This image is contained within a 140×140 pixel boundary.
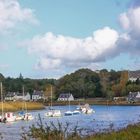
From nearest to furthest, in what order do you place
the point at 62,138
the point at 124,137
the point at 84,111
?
the point at 62,138, the point at 124,137, the point at 84,111

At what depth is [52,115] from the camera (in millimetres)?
108625

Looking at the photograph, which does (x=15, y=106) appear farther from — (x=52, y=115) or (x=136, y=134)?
(x=136, y=134)

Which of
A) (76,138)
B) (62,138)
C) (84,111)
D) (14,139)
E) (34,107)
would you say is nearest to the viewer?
(62,138)

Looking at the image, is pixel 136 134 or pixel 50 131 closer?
pixel 50 131

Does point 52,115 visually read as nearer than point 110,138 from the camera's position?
No

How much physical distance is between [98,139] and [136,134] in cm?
181

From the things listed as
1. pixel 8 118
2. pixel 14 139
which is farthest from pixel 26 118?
pixel 14 139

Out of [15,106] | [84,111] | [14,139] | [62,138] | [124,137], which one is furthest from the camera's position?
[15,106]

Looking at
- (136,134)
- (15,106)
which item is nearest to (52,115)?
(15,106)

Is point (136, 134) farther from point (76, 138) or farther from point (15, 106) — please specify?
point (15, 106)

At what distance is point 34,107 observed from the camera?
17562 cm

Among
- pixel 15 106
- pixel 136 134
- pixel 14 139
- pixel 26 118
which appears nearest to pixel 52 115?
pixel 26 118

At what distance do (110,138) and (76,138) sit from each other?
355cm

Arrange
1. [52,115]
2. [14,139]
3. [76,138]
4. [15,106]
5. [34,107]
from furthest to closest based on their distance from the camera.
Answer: [34,107] → [15,106] → [52,115] → [14,139] → [76,138]
